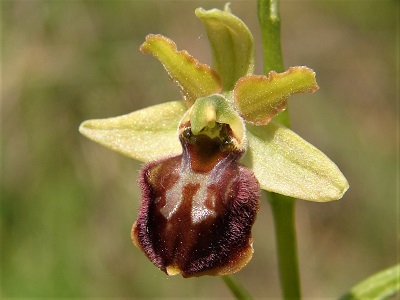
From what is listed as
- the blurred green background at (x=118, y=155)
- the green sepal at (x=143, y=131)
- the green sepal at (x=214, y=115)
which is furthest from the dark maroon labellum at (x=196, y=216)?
the blurred green background at (x=118, y=155)

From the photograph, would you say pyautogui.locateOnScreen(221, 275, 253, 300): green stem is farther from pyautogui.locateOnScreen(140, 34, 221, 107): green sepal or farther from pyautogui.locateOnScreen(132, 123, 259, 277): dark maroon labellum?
pyautogui.locateOnScreen(140, 34, 221, 107): green sepal

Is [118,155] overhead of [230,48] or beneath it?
beneath

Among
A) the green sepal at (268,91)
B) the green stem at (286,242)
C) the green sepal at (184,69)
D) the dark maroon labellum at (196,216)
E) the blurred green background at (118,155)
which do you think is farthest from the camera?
the blurred green background at (118,155)

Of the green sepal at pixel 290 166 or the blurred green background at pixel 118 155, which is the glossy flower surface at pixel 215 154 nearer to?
the green sepal at pixel 290 166

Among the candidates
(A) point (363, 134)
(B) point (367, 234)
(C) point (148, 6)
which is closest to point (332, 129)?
(A) point (363, 134)

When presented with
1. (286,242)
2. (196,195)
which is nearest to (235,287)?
(286,242)

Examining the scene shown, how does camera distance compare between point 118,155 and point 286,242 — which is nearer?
point 286,242

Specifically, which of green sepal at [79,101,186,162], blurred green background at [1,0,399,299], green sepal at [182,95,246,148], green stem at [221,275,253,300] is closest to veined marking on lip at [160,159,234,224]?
green sepal at [182,95,246,148]

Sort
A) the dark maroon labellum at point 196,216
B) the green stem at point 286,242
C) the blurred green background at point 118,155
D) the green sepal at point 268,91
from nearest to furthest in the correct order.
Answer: the dark maroon labellum at point 196,216, the green sepal at point 268,91, the green stem at point 286,242, the blurred green background at point 118,155

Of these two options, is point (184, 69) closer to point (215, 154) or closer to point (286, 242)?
point (215, 154)
